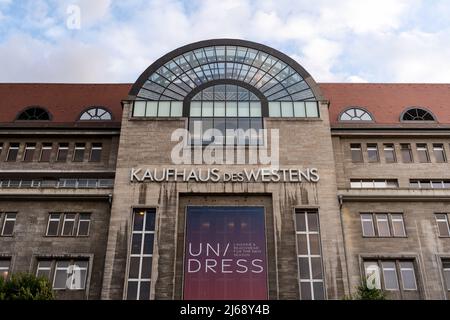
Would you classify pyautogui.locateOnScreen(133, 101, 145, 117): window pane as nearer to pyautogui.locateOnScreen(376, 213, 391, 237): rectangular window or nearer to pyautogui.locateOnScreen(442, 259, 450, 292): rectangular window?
pyautogui.locateOnScreen(376, 213, 391, 237): rectangular window

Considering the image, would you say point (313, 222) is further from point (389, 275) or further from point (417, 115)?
point (417, 115)

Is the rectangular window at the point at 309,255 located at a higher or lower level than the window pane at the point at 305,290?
higher

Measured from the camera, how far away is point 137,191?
29469 mm

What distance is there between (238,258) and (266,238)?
2095 millimetres

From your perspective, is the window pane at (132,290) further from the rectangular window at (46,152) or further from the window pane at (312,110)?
the window pane at (312,110)

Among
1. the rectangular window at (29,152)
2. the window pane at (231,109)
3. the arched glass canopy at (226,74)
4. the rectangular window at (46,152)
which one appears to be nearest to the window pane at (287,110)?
the arched glass canopy at (226,74)

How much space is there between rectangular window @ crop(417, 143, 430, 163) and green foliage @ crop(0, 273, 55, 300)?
24.5 m

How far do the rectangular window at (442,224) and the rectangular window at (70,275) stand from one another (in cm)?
2111

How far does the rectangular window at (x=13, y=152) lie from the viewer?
108ft

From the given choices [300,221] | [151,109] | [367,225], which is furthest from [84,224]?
[367,225]

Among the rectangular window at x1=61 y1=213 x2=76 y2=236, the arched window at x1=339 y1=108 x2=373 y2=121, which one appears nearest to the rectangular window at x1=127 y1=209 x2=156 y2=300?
the rectangular window at x1=61 y1=213 x2=76 y2=236

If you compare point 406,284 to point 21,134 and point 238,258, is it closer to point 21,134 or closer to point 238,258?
point 238,258

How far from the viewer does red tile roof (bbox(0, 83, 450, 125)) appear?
116 ft
